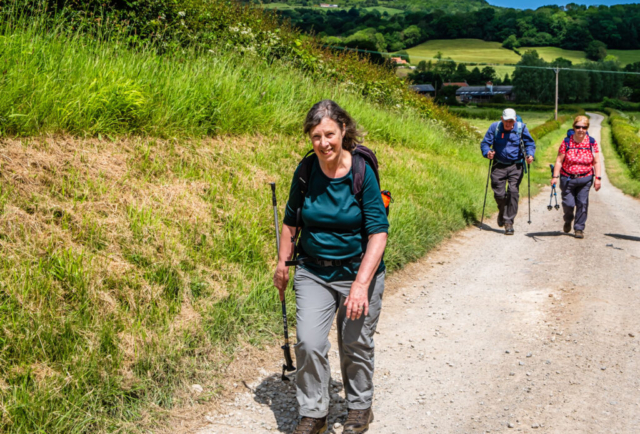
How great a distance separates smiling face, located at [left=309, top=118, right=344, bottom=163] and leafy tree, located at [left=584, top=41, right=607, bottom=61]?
172m

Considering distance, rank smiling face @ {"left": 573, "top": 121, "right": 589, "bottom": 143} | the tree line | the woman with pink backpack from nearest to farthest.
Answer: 1. smiling face @ {"left": 573, "top": 121, "right": 589, "bottom": 143}
2. the woman with pink backpack
3. the tree line

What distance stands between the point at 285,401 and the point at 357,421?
738 millimetres

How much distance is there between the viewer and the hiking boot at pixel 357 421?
12.1 feet

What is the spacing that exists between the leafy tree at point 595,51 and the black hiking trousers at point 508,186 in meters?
163

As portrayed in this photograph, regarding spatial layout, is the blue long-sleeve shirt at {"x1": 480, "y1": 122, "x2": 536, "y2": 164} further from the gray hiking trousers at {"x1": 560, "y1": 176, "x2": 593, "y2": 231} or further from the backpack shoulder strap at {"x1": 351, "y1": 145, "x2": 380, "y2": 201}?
the backpack shoulder strap at {"x1": 351, "y1": 145, "x2": 380, "y2": 201}

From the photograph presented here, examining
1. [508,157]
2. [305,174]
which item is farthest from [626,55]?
[305,174]

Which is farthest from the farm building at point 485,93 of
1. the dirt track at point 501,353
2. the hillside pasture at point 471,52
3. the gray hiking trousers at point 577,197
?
the dirt track at point 501,353

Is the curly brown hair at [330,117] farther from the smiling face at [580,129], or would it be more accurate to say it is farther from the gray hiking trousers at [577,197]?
the gray hiking trousers at [577,197]

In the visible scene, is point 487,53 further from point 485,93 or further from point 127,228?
point 127,228

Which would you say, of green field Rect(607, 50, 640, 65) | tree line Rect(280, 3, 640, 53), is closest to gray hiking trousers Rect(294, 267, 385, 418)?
tree line Rect(280, 3, 640, 53)

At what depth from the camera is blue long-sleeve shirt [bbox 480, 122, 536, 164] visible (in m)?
11.0

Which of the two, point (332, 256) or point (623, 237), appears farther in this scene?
point (623, 237)

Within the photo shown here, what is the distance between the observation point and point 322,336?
3445 millimetres

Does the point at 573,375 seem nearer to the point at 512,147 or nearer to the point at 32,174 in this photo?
the point at 32,174
